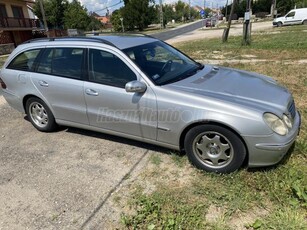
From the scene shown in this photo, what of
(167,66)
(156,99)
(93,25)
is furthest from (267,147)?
(93,25)

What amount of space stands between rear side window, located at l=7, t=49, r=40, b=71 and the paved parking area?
3.68 feet

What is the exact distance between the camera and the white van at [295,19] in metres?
29.3

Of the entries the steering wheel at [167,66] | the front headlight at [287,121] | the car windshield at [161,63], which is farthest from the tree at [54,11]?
the front headlight at [287,121]

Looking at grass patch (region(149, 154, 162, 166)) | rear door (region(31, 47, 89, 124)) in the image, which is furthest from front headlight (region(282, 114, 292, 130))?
rear door (region(31, 47, 89, 124))

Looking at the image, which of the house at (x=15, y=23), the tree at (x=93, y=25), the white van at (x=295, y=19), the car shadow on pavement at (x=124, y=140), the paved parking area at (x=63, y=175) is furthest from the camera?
the tree at (x=93, y=25)

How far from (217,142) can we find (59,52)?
2.70 meters

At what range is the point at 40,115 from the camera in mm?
4598

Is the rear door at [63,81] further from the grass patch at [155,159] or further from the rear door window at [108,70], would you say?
the grass patch at [155,159]

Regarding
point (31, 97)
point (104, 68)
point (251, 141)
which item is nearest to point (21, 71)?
point (31, 97)

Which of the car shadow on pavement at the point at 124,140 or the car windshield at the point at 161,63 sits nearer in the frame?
the car windshield at the point at 161,63

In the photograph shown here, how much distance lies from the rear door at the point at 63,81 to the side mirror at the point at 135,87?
892mm

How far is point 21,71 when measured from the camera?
446cm

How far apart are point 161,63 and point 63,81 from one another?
1.45 metres

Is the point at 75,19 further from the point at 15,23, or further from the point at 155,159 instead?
the point at 155,159
